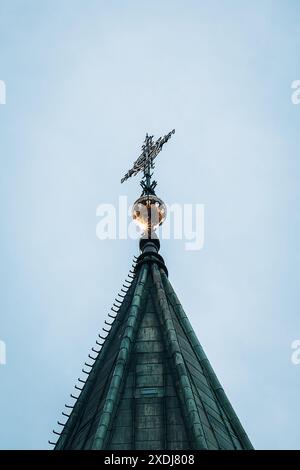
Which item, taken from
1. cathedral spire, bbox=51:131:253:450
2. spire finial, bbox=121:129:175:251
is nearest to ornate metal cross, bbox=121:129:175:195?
→ spire finial, bbox=121:129:175:251

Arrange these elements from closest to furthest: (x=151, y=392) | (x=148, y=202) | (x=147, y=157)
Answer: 1. (x=151, y=392)
2. (x=148, y=202)
3. (x=147, y=157)

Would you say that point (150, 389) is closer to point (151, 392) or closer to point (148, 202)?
point (151, 392)

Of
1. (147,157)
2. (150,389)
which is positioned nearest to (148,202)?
(147,157)

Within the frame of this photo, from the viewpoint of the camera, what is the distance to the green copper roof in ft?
102

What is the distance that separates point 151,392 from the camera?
3378cm

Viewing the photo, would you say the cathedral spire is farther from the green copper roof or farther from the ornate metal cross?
the ornate metal cross

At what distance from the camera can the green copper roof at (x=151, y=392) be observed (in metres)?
31.1

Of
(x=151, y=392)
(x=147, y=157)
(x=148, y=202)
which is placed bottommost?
(x=151, y=392)

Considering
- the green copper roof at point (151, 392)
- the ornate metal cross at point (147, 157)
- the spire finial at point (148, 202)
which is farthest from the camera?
the ornate metal cross at point (147, 157)

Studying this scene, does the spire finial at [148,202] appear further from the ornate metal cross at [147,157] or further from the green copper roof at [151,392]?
the green copper roof at [151,392]

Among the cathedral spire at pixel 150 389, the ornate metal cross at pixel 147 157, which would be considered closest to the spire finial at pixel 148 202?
the ornate metal cross at pixel 147 157

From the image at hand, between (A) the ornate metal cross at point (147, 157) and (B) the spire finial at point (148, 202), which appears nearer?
(B) the spire finial at point (148, 202)

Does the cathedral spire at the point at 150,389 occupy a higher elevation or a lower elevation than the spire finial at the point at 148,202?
lower
